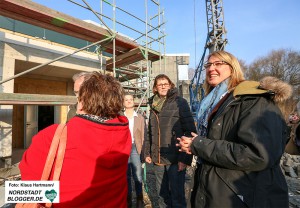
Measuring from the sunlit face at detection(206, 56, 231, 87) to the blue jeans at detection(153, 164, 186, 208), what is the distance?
1.28m

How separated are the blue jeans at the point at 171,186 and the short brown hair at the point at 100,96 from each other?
1.48 m

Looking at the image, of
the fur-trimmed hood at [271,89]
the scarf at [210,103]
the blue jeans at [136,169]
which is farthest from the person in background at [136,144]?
the fur-trimmed hood at [271,89]

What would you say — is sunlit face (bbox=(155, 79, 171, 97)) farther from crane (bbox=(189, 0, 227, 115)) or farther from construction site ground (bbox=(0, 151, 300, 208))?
crane (bbox=(189, 0, 227, 115))

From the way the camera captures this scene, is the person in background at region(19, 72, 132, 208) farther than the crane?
No

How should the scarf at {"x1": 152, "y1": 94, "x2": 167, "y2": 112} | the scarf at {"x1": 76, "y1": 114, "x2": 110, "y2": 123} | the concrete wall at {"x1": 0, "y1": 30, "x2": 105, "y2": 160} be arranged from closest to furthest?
1. the scarf at {"x1": 76, "y1": 114, "x2": 110, "y2": 123}
2. the scarf at {"x1": 152, "y1": 94, "x2": 167, "y2": 112}
3. the concrete wall at {"x1": 0, "y1": 30, "x2": 105, "y2": 160}

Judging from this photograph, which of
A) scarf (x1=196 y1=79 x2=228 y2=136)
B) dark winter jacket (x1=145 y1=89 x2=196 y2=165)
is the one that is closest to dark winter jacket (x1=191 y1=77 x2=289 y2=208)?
scarf (x1=196 y1=79 x2=228 y2=136)

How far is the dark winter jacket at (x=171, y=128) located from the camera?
2.48m

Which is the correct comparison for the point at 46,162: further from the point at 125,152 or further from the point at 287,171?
the point at 287,171

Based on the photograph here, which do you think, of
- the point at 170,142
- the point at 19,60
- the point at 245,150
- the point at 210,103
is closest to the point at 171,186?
the point at 170,142

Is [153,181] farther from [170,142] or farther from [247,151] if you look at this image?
[247,151]

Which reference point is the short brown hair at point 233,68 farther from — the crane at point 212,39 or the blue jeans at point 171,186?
the crane at point 212,39

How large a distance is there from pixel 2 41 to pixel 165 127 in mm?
4855

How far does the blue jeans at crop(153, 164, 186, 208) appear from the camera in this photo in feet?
8.07

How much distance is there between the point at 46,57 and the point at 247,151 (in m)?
6.03
